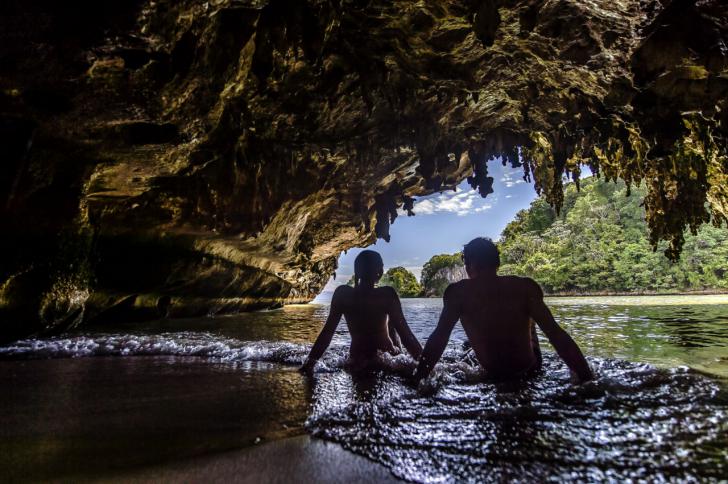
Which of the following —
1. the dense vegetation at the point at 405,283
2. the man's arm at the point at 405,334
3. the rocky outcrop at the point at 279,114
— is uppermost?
the rocky outcrop at the point at 279,114

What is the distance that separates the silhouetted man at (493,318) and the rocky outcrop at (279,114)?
10.0ft

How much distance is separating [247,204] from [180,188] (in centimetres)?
179

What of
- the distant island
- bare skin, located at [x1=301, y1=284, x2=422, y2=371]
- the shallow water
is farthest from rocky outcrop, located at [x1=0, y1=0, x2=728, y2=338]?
the distant island

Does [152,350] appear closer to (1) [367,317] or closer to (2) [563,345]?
(1) [367,317]

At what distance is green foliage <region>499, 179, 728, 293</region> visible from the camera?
3994 centimetres

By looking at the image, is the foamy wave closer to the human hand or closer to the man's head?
the human hand

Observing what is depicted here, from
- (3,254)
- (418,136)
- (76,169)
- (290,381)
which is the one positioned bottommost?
(290,381)

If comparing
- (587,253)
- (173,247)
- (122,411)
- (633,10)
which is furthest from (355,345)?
(587,253)

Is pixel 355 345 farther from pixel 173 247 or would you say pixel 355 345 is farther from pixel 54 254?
pixel 173 247

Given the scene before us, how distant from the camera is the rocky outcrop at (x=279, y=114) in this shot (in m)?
4.30

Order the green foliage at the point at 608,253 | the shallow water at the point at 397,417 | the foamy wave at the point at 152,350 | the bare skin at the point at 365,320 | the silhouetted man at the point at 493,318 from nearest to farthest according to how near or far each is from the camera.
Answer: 1. the shallow water at the point at 397,417
2. the silhouetted man at the point at 493,318
3. the bare skin at the point at 365,320
4. the foamy wave at the point at 152,350
5. the green foliage at the point at 608,253

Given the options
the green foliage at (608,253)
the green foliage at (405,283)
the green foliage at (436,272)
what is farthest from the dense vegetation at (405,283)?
the green foliage at (608,253)

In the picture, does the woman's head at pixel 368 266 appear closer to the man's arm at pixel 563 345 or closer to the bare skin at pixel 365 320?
the bare skin at pixel 365 320

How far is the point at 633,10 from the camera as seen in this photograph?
4.88 m
